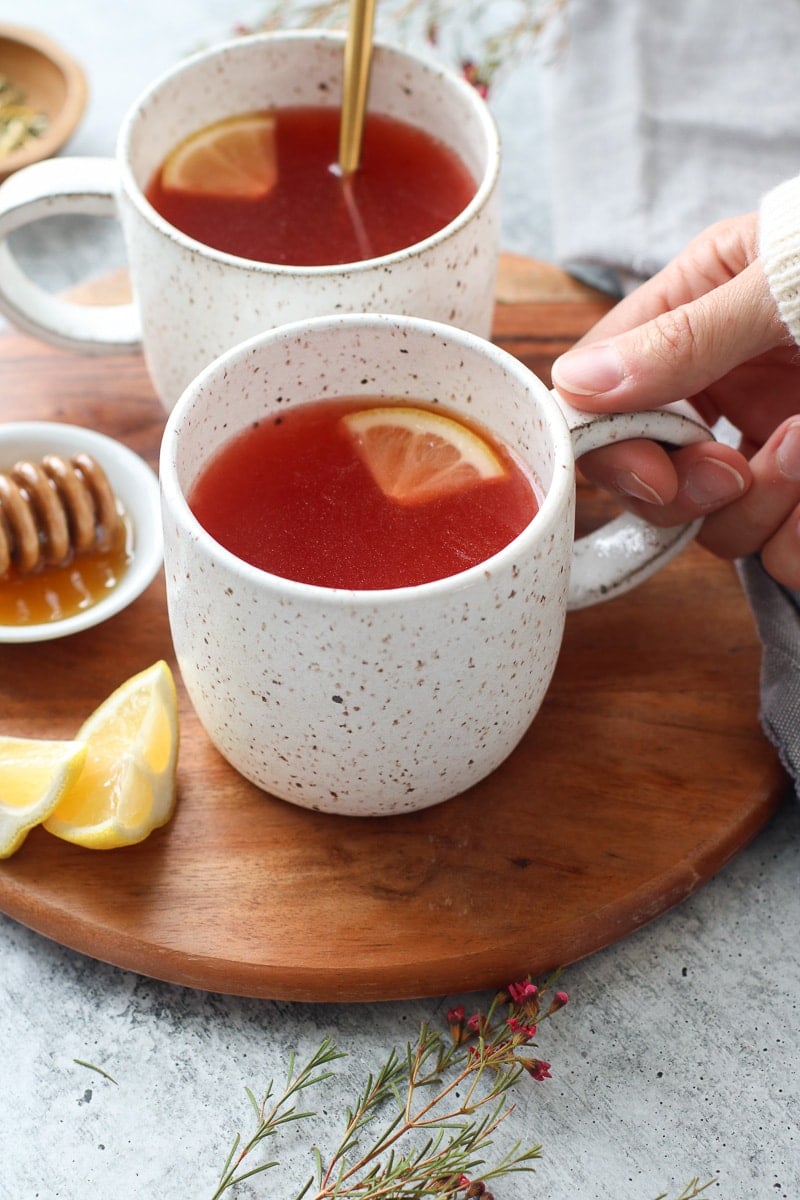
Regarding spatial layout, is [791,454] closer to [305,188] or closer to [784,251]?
[784,251]

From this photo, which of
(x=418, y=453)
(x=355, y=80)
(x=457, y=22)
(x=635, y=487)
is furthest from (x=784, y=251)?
(x=457, y=22)

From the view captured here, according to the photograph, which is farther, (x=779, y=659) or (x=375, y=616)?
(x=779, y=659)

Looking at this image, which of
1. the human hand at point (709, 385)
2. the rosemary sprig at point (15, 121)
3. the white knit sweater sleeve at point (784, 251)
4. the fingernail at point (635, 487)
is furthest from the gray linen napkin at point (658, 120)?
the rosemary sprig at point (15, 121)

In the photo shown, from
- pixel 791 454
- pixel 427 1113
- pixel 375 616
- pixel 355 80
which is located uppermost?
pixel 355 80

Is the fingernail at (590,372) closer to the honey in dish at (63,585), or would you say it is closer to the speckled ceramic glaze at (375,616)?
the speckled ceramic glaze at (375,616)

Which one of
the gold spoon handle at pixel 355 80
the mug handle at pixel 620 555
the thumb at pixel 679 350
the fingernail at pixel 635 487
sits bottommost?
the mug handle at pixel 620 555

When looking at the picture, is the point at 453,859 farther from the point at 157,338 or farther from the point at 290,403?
the point at 157,338

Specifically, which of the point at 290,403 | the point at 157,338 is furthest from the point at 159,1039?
the point at 157,338

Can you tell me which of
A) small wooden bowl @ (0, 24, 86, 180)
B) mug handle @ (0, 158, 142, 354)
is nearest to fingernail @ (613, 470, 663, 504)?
mug handle @ (0, 158, 142, 354)
